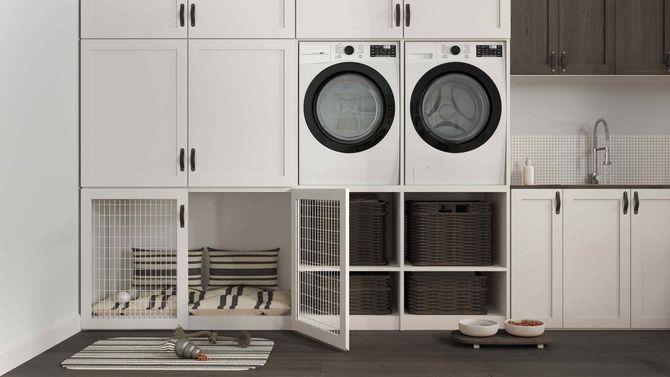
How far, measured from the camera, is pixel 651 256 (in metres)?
3.92

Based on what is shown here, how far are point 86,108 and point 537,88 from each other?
288 centimetres

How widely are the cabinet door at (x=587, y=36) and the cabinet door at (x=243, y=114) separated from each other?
1653mm

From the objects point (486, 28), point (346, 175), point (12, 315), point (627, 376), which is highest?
point (486, 28)

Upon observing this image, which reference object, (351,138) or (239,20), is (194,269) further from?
(239,20)

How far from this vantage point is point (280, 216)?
450 centimetres

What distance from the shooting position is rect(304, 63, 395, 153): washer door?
13.0ft

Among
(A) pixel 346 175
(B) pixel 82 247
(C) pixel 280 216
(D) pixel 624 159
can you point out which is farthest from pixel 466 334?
(B) pixel 82 247

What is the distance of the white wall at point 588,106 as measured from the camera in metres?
4.53

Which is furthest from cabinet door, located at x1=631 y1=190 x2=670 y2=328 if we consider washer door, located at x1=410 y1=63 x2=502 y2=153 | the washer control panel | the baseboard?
the baseboard

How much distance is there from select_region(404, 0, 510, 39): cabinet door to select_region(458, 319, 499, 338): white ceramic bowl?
64.2 inches

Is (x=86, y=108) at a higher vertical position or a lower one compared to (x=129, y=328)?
higher

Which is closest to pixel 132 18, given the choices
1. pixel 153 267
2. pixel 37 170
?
pixel 37 170

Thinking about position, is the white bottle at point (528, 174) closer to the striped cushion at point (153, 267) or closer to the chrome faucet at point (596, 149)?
the chrome faucet at point (596, 149)

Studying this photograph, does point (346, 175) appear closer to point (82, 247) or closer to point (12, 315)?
point (82, 247)
